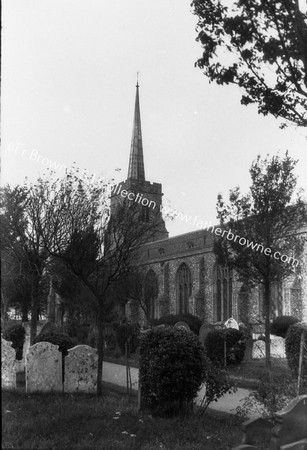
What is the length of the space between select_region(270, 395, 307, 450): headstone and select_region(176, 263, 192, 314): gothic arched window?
36045mm

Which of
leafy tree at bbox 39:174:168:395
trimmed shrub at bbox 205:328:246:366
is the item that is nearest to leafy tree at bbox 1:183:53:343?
leafy tree at bbox 39:174:168:395

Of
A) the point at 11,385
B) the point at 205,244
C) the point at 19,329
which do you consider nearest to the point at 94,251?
the point at 11,385

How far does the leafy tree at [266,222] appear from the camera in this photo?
17000mm

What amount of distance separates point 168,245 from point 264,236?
1122 inches

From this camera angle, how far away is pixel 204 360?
8742 millimetres

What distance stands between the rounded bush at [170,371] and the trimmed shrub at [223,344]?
856 cm

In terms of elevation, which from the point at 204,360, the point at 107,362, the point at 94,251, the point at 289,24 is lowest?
the point at 107,362

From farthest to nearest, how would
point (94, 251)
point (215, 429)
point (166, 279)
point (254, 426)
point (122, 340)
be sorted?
point (166, 279)
point (122, 340)
point (94, 251)
point (215, 429)
point (254, 426)

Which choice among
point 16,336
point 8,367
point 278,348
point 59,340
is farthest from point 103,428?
point 278,348

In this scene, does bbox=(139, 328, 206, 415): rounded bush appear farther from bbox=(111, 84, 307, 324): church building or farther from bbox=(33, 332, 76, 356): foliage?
bbox=(111, 84, 307, 324): church building

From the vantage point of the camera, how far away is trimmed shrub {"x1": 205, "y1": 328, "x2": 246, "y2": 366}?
1706 centimetres

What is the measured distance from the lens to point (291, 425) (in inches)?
199

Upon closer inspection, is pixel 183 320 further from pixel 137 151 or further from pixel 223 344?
pixel 137 151

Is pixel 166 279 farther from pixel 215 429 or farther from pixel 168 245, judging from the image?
pixel 215 429
